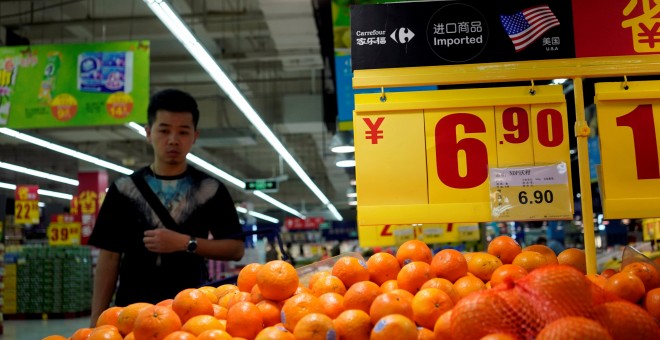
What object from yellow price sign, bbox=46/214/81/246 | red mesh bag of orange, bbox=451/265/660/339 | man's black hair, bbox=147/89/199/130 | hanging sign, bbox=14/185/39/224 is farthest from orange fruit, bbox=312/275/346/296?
hanging sign, bbox=14/185/39/224

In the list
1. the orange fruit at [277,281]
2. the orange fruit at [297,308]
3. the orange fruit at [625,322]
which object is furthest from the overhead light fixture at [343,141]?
the orange fruit at [625,322]

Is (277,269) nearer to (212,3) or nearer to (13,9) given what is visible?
(212,3)

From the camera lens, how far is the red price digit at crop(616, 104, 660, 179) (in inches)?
83.7

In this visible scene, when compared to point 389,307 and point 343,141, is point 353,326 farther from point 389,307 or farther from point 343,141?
point 343,141

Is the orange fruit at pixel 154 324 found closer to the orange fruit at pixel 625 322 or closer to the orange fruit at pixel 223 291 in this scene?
the orange fruit at pixel 223 291

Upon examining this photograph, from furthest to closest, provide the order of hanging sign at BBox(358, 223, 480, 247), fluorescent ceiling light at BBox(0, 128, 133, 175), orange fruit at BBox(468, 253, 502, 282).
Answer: fluorescent ceiling light at BBox(0, 128, 133, 175) → hanging sign at BBox(358, 223, 480, 247) → orange fruit at BBox(468, 253, 502, 282)

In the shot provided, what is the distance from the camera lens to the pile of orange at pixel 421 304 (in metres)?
1.35

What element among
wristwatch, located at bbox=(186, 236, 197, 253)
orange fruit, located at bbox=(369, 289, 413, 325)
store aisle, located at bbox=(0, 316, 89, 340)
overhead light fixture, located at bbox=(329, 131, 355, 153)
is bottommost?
store aisle, located at bbox=(0, 316, 89, 340)

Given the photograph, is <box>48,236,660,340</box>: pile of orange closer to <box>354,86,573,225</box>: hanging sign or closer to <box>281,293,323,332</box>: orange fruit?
<box>281,293,323,332</box>: orange fruit

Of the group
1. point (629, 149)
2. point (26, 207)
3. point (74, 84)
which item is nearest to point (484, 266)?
point (629, 149)

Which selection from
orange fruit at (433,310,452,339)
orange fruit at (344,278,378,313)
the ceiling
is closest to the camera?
orange fruit at (433,310,452,339)

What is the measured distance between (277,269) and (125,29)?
1116cm

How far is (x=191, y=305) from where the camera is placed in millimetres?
1803

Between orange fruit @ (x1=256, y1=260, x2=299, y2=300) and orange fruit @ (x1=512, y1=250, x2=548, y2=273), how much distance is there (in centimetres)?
78
